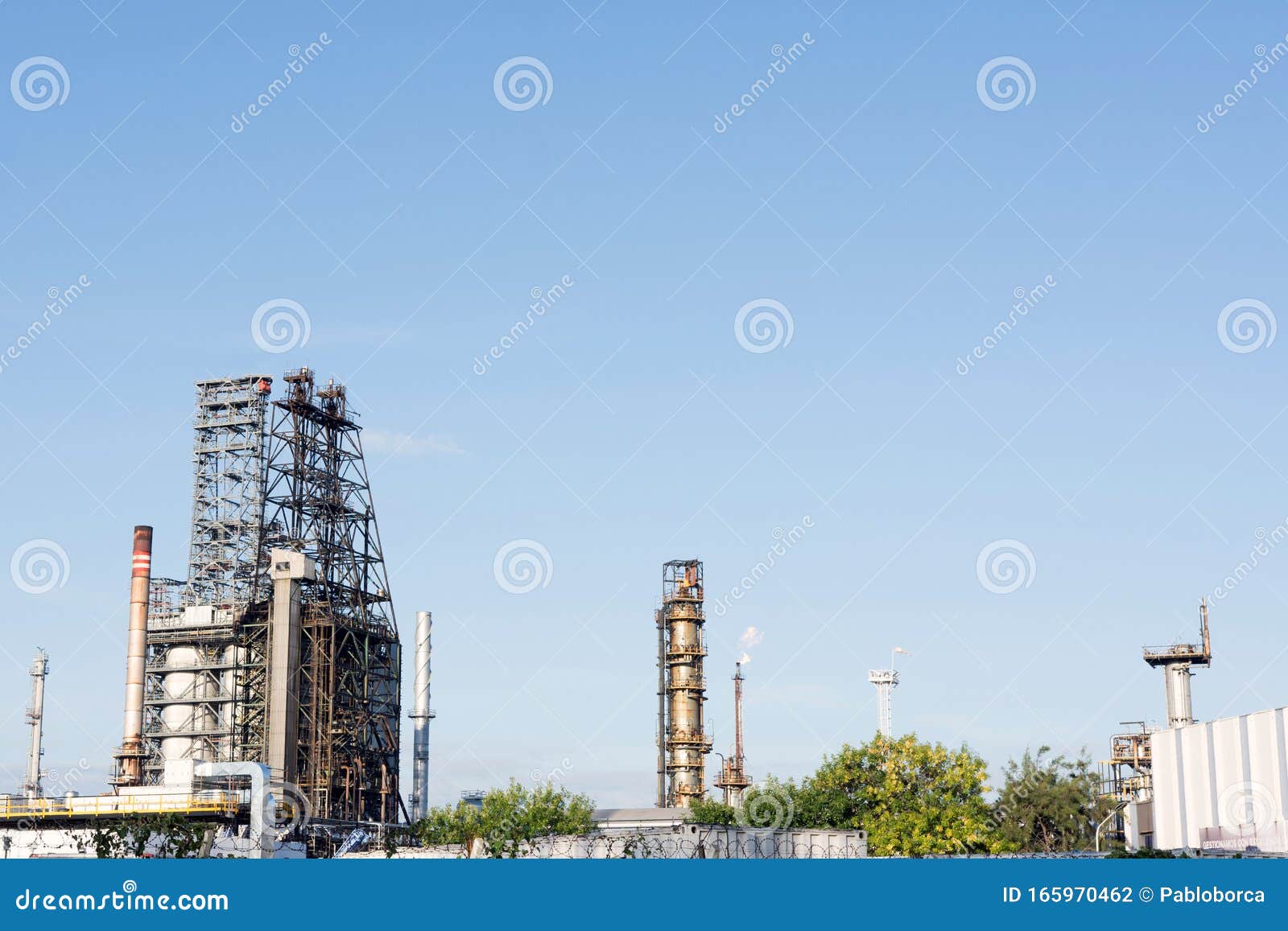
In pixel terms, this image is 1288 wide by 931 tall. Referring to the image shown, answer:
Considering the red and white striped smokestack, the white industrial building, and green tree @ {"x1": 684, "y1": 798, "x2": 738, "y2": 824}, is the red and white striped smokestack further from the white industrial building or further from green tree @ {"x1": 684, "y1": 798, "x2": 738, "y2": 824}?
the white industrial building

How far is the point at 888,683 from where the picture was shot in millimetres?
163500

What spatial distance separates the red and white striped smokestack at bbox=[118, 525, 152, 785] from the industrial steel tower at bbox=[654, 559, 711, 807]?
124ft

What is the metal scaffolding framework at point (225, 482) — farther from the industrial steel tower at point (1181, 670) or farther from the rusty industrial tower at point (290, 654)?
the industrial steel tower at point (1181, 670)

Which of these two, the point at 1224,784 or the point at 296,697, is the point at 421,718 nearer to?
the point at 296,697

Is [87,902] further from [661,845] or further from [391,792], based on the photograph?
[391,792]

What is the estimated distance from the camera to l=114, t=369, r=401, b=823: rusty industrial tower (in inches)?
4114

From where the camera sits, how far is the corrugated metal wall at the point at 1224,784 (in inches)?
2923

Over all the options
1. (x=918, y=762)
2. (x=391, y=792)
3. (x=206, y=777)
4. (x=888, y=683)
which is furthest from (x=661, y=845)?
(x=888, y=683)

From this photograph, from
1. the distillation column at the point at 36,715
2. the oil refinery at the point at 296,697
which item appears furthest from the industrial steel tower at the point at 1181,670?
the distillation column at the point at 36,715

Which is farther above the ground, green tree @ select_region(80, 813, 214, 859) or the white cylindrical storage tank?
the white cylindrical storage tank

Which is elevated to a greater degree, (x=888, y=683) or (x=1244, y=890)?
(x=888, y=683)

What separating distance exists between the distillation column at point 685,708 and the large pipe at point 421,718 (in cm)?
1808

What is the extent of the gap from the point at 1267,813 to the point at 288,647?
61989 millimetres

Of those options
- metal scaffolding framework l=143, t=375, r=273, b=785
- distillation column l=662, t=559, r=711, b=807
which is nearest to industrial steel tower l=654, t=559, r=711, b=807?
distillation column l=662, t=559, r=711, b=807
